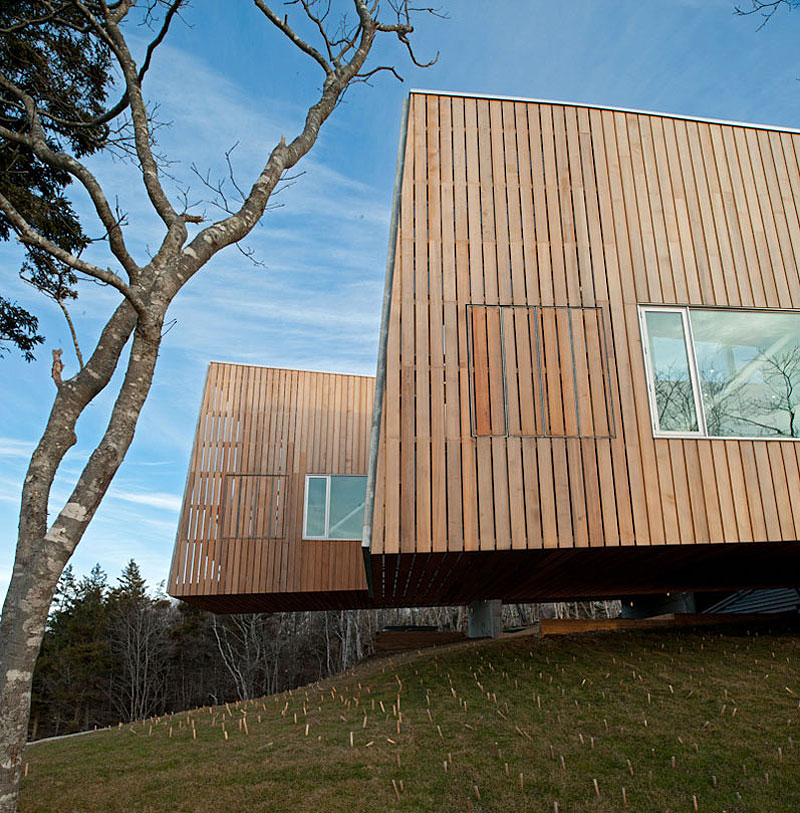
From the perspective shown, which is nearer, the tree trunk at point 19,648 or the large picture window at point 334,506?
the tree trunk at point 19,648

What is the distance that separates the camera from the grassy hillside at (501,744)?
3.67 m

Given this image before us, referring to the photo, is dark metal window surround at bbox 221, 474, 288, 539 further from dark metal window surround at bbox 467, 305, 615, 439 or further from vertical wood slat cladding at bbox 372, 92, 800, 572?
dark metal window surround at bbox 467, 305, 615, 439

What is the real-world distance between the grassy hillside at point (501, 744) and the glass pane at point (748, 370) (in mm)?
2409

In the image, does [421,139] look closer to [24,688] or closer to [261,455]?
[24,688]

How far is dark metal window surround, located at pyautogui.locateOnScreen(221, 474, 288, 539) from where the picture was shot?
1086 cm

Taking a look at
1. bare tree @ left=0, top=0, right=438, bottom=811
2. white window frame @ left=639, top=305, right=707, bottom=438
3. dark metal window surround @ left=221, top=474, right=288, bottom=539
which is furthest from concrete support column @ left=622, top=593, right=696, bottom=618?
bare tree @ left=0, top=0, right=438, bottom=811

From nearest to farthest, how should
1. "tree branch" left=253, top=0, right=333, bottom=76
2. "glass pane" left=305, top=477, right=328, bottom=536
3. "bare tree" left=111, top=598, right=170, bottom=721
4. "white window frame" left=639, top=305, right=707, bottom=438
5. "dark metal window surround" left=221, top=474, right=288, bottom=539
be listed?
"white window frame" left=639, top=305, right=707, bottom=438 → "tree branch" left=253, top=0, right=333, bottom=76 → "dark metal window surround" left=221, top=474, right=288, bottom=539 → "glass pane" left=305, top=477, right=328, bottom=536 → "bare tree" left=111, top=598, right=170, bottom=721

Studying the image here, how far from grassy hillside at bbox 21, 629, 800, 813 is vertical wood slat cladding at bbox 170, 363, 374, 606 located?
11.2 ft

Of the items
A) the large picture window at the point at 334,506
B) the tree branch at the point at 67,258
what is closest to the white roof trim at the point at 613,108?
the tree branch at the point at 67,258

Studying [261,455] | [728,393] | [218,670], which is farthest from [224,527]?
[218,670]

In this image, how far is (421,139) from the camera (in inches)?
256

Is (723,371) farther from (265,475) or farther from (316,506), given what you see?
(265,475)

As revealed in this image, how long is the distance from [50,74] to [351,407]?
7.55 meters

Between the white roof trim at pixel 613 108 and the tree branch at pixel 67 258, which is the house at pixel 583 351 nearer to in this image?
the white roof trim at pixel 613 108
